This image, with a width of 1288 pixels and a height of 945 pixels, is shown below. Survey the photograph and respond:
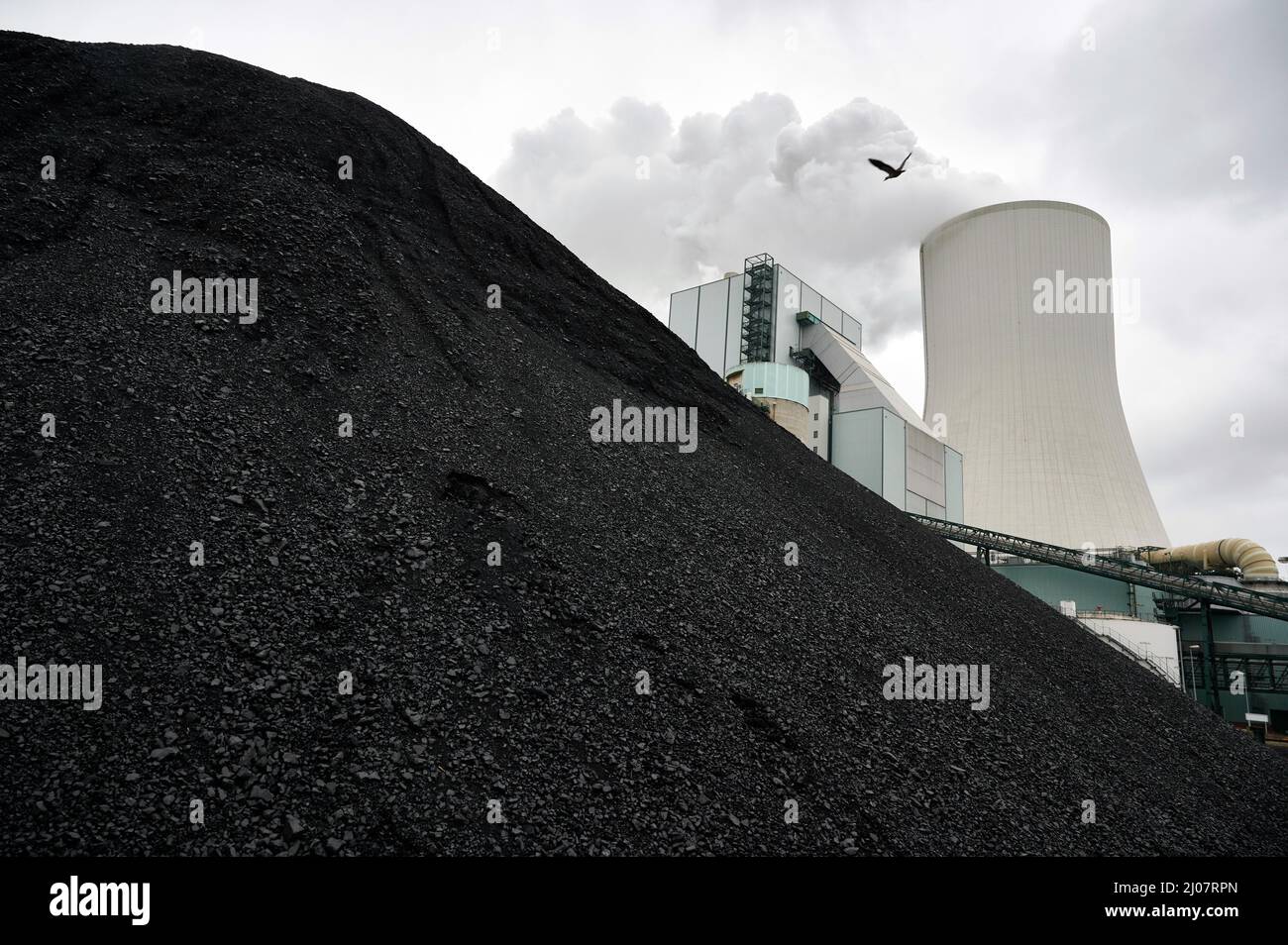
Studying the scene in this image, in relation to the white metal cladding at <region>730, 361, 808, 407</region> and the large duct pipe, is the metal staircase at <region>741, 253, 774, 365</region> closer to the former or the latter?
the white metal cladding at <region>730, 361, 808, 407</region>

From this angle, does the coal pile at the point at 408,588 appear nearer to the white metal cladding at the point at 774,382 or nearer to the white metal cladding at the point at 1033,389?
the white metal cladding at the point at 774,382

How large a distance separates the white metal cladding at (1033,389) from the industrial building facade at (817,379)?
55.5 inches

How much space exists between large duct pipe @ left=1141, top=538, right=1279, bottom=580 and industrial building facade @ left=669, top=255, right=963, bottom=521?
6400 millimetres

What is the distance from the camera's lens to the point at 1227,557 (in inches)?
964

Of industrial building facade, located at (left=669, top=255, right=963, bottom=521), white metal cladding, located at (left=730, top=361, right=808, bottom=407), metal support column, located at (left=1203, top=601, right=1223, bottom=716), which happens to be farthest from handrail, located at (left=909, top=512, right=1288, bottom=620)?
white metal cladding, located at (left=730, top=361, right=808, bottom=407)

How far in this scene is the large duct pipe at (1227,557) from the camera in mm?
23922

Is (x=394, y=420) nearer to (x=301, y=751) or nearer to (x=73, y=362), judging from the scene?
(x=73, y=362)

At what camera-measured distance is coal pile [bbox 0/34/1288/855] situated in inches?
144

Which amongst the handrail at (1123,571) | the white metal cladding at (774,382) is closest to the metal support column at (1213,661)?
the handrail at (1123,571)

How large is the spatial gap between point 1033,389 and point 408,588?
24050 millimetres

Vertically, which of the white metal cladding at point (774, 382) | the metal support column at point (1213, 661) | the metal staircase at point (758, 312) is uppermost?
the metal staircase at point (758, 312)

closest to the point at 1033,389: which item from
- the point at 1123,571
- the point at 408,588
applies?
the point at 1123,571

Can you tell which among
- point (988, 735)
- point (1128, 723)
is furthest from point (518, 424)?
point (1128, 723)
